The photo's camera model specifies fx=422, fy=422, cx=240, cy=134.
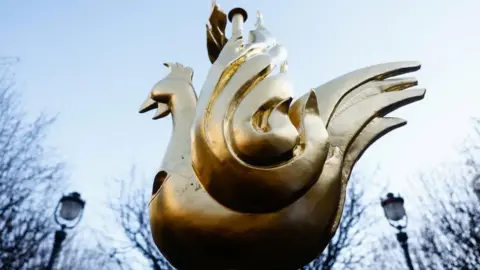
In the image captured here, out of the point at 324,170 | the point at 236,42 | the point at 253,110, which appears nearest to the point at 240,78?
the point at 253,110

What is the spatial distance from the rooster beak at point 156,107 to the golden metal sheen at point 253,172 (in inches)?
11.1

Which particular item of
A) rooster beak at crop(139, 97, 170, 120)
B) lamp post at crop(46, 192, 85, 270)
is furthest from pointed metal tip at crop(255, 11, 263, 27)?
lamp post at crop(46, 192, 85, 270)

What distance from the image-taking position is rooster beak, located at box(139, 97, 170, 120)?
261 cm

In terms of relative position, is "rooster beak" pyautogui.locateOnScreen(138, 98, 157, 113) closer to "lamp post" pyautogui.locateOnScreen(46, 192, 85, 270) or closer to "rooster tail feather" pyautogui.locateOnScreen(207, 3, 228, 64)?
"rooster tail feather" pyautogui.locateOnScreen(207, 3, 228, 64)

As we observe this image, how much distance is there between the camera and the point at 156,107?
8.83 ft

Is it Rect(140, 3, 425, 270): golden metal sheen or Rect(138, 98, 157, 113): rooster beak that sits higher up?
Rect(138, 98, 157, 113): rooster beak

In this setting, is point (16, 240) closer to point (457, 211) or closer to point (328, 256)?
point (328, 256)

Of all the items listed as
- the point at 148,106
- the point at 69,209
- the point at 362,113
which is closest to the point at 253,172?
the point at 362,113

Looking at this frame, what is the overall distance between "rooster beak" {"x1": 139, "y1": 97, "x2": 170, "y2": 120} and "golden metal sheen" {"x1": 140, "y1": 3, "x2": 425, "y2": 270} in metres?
0.28

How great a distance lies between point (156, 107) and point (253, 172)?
1096 millimetres

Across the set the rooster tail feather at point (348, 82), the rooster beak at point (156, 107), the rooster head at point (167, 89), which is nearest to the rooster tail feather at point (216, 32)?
the rooster head at point (167, 89)

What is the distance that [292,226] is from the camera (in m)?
1.91

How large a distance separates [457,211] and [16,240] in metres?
9.83

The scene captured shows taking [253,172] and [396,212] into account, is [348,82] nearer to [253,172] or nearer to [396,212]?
[253,172]
